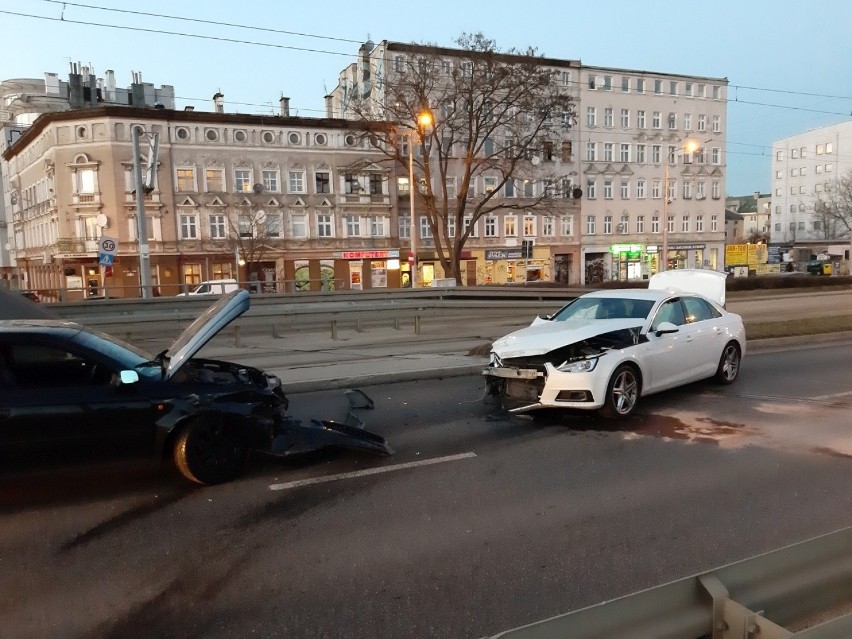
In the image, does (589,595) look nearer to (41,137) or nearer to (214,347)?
(214,347)

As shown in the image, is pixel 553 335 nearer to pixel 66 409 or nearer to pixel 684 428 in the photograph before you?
pixel 684 428

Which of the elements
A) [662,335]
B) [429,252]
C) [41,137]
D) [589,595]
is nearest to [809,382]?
[662,335]

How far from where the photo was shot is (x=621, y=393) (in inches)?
293

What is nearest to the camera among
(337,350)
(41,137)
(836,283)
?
(337,350)

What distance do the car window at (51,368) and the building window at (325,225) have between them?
40.3 metres

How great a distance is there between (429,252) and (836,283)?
82.9 ft

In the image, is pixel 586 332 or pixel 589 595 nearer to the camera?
pixel 589 595

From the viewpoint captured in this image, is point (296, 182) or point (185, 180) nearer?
point (185, 180)

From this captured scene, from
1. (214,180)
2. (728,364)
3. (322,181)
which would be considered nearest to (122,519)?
(728,364)

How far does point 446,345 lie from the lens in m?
14.2

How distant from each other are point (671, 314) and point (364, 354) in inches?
244

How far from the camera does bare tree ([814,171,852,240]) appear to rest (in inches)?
2667

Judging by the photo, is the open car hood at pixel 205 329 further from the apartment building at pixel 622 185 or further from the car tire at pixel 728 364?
the apartment building at pixel 622 185

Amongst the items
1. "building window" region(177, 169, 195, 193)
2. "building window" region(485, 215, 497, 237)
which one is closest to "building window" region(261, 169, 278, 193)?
"building window" region(177, 169, 195, 193)
